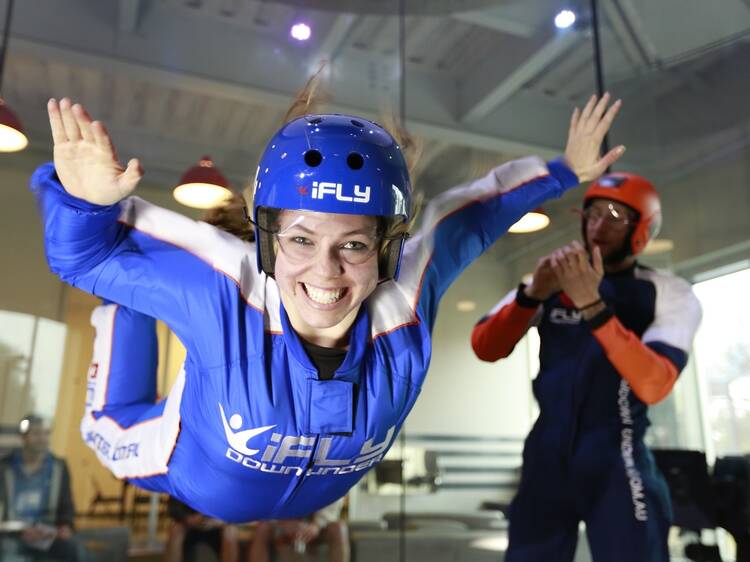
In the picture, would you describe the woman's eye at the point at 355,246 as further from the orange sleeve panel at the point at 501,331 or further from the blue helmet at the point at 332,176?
the orange sleeve panel at the point at 501,331

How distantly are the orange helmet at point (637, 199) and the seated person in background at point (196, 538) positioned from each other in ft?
8.36

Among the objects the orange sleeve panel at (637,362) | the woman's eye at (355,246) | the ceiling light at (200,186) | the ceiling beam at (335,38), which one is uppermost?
the ceiling beam at (335,38)

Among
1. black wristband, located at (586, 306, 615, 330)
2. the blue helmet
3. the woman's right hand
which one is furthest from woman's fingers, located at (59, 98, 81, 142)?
black wristband, located at (586, 306, 615, 330)

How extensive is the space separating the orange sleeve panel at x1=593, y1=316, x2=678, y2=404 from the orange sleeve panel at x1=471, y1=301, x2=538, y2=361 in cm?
31

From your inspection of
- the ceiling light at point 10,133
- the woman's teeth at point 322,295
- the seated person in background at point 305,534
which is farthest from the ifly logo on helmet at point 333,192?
the seated person in background at point 305,534

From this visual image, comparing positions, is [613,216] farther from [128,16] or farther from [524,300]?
[128,16]

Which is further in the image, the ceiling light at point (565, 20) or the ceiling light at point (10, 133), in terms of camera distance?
the ceiling light at point (565, 20)

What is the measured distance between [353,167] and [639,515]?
4.47ft

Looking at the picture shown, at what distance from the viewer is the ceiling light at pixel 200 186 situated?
10.7 feet

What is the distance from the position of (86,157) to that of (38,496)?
286 centimetres

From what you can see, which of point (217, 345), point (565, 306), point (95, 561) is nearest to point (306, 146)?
point (217, 345)

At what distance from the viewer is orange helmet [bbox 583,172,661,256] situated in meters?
2.00

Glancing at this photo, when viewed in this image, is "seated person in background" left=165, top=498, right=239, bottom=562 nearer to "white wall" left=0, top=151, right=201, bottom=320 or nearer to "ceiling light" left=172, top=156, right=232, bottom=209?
"white wall" left=0, top=151, right=201, bottom=320

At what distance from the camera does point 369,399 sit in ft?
3.71
